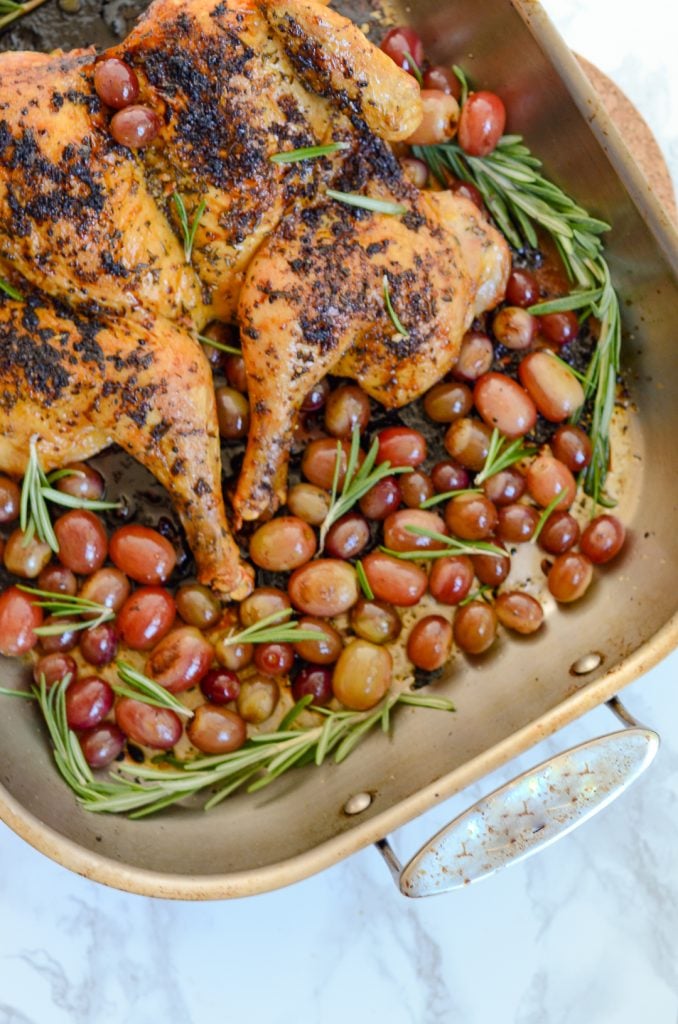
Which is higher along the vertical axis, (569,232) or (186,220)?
(569,232)

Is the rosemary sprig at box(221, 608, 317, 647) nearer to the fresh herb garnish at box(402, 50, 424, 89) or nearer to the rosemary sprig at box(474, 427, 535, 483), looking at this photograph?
the rosemary sprig at box(474, 427, 535, 483)

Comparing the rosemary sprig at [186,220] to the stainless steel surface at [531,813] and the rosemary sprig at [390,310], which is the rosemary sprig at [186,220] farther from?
→ the stainless steel surface at [531,813]

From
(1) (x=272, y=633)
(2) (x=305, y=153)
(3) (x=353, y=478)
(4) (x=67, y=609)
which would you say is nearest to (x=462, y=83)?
(2) (x=305, y=153)

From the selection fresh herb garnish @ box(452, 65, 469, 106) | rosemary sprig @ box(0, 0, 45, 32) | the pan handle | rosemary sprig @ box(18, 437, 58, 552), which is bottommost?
rosemary sprig @ box(18, 437, 58, 552)

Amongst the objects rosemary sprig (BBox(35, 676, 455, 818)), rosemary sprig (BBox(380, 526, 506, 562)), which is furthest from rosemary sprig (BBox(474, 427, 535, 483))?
rosemary sprig (BBox(35, 676, 455, 818))

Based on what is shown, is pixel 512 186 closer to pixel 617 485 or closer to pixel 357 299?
pixel 357 299

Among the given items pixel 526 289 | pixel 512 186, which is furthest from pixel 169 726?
pixel 512 186

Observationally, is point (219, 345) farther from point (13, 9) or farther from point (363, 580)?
point (13, 9)
